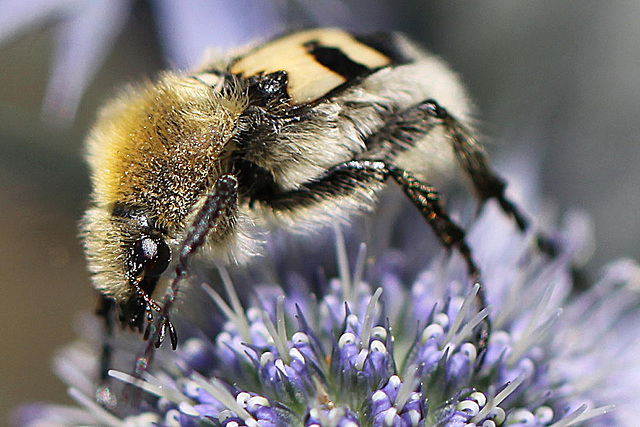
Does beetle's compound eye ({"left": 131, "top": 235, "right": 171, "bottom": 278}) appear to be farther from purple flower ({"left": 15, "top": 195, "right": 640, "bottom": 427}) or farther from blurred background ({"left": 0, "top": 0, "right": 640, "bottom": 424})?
blurred background ({"left": 0, "top": 0, "right": 640, "bottom": 424})

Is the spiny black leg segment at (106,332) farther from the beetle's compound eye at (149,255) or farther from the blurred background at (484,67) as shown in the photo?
the blurred background at (484,67)

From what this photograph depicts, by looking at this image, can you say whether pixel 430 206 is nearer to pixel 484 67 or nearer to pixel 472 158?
pixel 472 158

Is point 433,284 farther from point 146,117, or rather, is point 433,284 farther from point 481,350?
point 146,117

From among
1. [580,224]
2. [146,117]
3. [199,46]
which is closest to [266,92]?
[146,117]

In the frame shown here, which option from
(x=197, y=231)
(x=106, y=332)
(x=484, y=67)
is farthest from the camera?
(x=484, y=67)

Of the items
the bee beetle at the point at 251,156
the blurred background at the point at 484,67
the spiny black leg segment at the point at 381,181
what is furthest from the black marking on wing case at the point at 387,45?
the blurred background at the point at 484,67

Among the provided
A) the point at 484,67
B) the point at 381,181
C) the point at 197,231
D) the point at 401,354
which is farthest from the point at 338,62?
the point at 484,67
